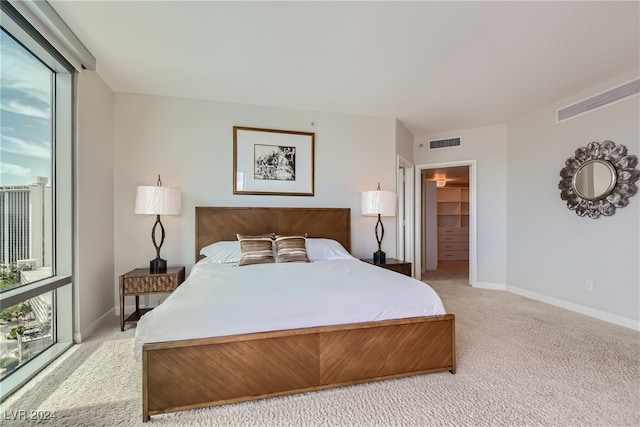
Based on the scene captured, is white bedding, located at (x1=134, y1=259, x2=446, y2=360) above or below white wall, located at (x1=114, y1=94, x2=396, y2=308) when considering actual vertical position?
below

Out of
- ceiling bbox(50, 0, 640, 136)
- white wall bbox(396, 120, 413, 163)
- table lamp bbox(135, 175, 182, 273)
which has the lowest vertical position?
table lamp bbox(135, 175, 182, 273)

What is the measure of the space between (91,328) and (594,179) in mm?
5630

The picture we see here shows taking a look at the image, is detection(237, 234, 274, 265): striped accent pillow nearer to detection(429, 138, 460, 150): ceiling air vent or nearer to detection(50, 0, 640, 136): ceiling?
detection(50, 0, 640, 136): ceiling

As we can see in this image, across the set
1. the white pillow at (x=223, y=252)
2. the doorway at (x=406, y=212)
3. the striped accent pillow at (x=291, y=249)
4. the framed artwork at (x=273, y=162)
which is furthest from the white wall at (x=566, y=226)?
the white pillow at (x=223, y=252)

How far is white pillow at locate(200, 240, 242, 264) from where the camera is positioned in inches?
126

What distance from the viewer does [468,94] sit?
3.53 meters

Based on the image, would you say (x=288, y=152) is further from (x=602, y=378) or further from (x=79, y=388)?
(x=602, y=378)

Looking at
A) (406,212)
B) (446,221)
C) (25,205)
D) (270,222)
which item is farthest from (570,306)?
(25,205)

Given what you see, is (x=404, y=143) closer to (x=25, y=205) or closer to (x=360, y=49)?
(x=360, y=49)

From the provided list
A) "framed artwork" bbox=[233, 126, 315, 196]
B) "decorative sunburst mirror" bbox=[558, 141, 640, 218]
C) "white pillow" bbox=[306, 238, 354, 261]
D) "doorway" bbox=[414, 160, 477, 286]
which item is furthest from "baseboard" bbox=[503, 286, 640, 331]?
"framed artwork" bbox=[233, 126, 315, 196]

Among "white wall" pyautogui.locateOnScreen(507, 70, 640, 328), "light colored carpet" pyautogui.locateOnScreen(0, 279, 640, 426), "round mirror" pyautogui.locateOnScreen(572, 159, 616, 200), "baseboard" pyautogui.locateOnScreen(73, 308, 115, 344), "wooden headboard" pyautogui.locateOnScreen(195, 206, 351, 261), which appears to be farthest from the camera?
"wooden headboard" pyautogui.locateOnScreen(195, 206, 351, 261)

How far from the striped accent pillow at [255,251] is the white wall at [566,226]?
12.1 feet

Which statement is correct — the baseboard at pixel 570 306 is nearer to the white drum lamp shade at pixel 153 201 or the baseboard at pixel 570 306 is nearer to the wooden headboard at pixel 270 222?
the wooden headboard at pixel 270 222

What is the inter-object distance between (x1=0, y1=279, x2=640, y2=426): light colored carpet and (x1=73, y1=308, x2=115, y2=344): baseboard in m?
0.09
